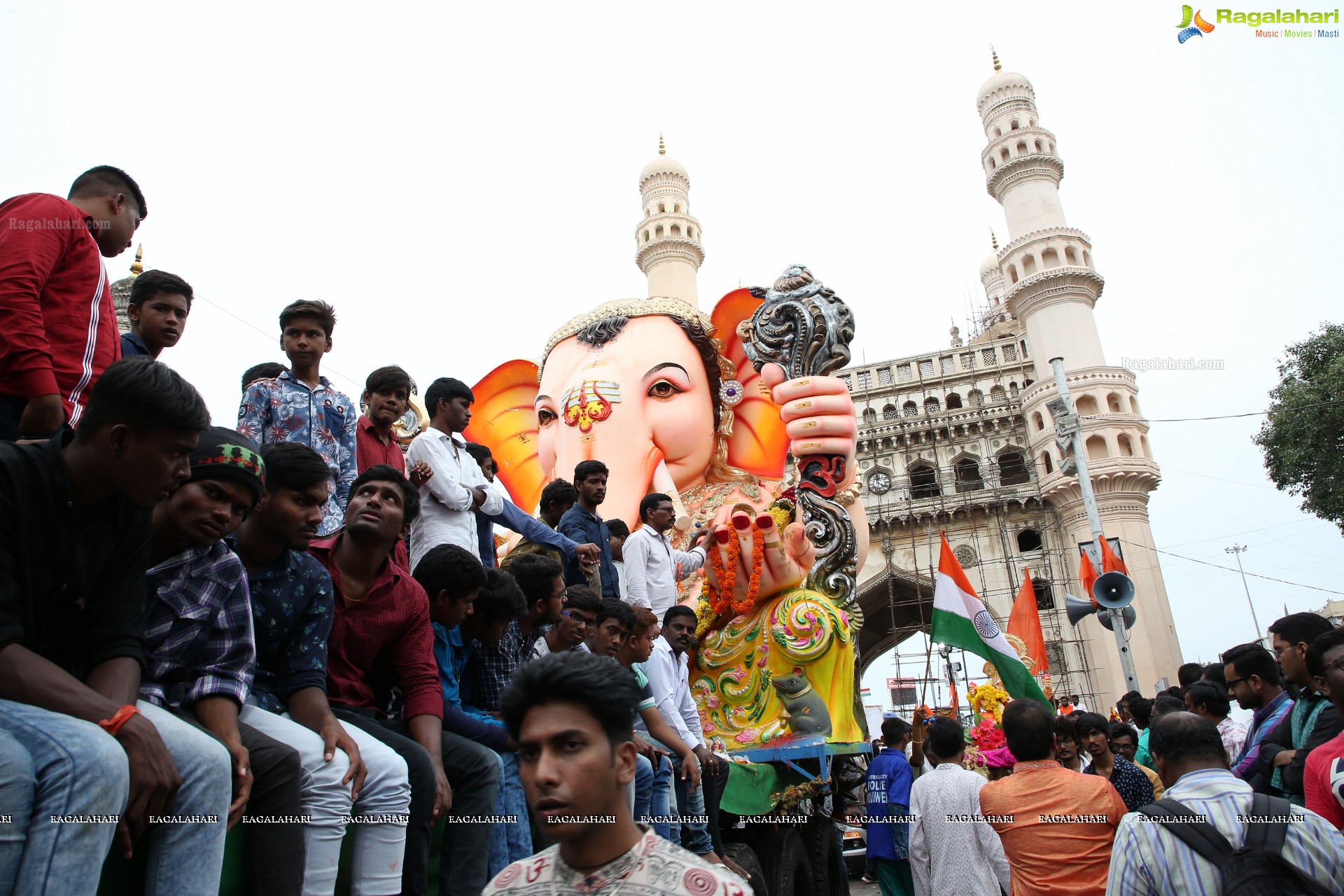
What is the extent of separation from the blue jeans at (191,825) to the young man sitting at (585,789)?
59 centimetres

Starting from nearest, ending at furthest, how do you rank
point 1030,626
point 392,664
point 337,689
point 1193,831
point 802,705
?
point 1193,831 → point 337,689 → point 392,664 → point 802,705 → point 1030,626

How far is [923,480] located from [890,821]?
91.9 ft

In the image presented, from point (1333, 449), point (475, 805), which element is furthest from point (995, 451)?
point (475, 805)

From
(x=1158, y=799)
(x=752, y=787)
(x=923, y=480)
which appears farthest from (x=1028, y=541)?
(x=1158, y=799)

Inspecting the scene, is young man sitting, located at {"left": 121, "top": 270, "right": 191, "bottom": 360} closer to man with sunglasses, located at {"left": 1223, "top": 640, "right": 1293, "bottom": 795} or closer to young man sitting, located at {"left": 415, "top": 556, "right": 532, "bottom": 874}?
young man sitting, located at {"left": 415, "top": 556, "right": 532, "bottom": 874}

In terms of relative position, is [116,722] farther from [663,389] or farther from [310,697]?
[663,389]

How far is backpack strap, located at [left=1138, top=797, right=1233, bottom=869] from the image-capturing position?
90.6 inches

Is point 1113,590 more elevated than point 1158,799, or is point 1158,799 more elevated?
point 1113,590

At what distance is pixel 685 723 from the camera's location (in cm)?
435

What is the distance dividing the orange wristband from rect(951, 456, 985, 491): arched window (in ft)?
102

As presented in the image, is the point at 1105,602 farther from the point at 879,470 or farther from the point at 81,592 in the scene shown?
the point at 879,470

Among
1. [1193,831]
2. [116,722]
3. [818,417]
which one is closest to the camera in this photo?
[116,722]

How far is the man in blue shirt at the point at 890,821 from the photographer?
557 centimetres

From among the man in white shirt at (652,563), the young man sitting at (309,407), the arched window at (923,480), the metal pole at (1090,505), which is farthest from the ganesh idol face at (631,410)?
the arched window at (923,480)
